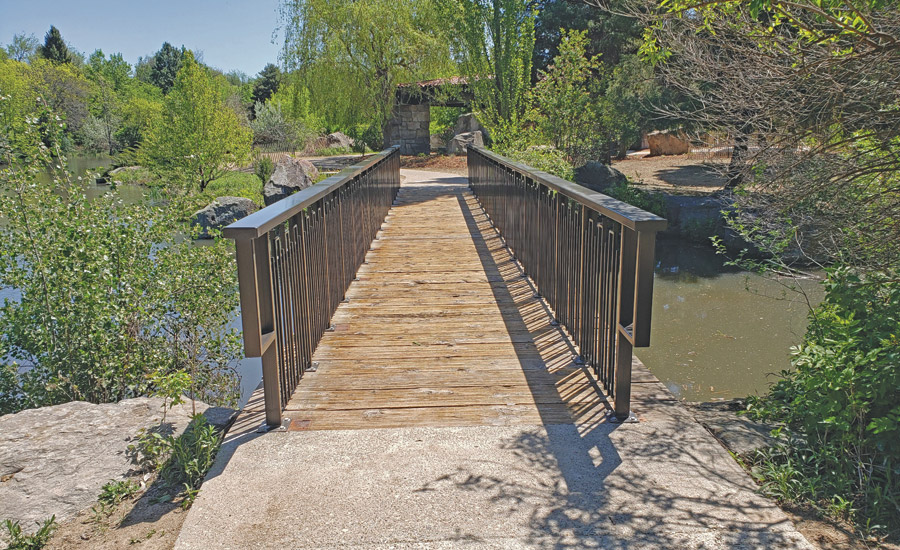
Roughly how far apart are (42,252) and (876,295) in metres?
5.75

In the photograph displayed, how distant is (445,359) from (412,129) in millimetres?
28708

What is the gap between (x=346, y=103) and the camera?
88.3 feet

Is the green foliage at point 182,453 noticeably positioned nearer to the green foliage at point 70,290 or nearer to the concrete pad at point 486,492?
the concrete pad at point 486,492

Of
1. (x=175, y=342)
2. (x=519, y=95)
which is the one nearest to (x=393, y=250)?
(x=175, y=342)

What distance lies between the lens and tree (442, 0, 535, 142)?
65.3ft

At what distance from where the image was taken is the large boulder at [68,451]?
2766 millimetres

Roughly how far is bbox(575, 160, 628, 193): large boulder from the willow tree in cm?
981

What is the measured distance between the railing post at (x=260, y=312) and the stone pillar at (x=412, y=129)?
28.8 metres

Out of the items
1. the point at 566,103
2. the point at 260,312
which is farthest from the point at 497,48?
the point at 260,312

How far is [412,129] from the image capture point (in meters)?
31.9

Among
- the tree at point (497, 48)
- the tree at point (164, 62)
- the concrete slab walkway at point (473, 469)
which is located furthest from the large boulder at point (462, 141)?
the tree at point (164, 62)

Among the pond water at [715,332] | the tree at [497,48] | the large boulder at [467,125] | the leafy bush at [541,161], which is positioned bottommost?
the pond water at [715,332]

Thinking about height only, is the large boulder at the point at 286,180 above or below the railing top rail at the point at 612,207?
below

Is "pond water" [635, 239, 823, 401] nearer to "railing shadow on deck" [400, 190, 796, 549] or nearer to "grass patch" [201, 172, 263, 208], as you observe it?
"railing shadow on deck" [400, 190, 796, 549]
